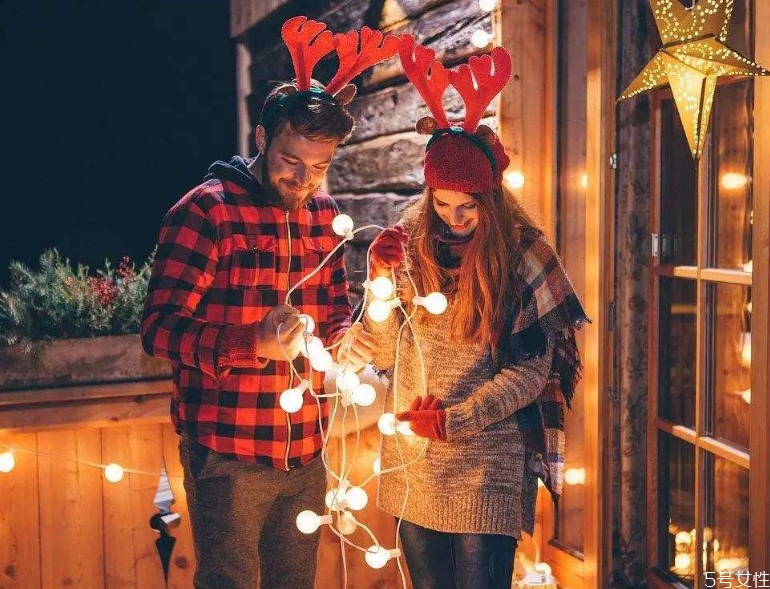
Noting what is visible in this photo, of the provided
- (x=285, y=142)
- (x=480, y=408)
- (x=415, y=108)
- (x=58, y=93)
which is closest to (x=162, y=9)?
(x=58, y=93)

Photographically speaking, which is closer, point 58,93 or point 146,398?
point 146,398

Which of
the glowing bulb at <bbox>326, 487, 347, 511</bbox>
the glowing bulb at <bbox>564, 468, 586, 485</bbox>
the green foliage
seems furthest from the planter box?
the glowing bulb at <bbox>564, 468, 586, 485</bbox>

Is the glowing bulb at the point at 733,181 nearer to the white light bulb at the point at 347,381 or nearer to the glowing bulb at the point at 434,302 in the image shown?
the glowing bulb at the point at 434,302

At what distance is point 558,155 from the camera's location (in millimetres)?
2973

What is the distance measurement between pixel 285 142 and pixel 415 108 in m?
1.51

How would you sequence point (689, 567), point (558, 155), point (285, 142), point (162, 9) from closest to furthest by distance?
point (285, 142) → point (689, 567) → point (558, 155) → point (162, 9)

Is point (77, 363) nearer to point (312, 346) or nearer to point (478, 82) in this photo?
point (312, 346)

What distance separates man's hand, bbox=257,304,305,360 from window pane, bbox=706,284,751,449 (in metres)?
1.21

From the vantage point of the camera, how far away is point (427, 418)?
1.79 metres

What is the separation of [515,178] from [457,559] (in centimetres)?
145

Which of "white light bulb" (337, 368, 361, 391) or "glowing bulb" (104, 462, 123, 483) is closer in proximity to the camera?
"white light bulb" (337, 368, 361, 391)

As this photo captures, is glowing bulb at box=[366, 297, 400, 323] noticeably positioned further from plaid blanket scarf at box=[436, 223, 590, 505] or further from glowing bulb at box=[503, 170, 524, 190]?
glowing bulb at box=[503, 170, 524, 190]

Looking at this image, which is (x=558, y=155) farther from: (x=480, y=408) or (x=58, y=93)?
(x=58, y=93)

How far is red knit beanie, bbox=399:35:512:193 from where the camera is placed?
184 cm
